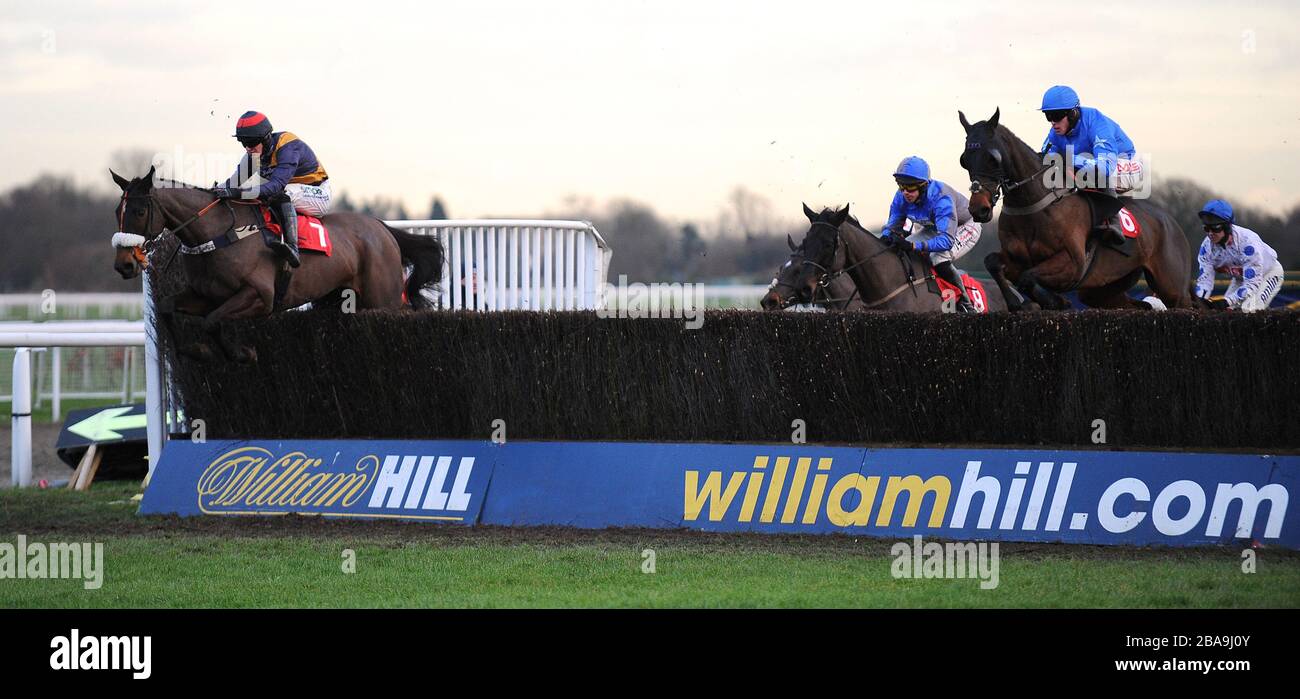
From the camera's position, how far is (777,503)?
24.4ft

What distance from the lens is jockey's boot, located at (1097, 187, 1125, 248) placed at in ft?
30.3

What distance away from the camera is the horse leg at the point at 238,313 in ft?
29.7

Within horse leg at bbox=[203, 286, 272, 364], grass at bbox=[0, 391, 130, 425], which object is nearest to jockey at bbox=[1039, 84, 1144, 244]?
horse leg at bbox=[203, 286, 272, 364]

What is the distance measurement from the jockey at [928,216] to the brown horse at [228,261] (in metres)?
3.95

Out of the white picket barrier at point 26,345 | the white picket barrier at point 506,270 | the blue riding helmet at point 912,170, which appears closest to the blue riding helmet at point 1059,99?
the blue riding helmet at point 912,170

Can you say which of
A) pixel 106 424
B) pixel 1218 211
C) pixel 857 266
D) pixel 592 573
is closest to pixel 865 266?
pixel 857 266

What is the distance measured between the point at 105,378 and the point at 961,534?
13.4m

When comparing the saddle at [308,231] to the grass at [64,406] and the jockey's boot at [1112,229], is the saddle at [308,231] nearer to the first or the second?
the jockey's boot at [1112,229]

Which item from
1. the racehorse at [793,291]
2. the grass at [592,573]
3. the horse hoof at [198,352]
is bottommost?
the grass at [592,573]

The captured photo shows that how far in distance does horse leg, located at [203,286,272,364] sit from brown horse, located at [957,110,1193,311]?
4728 mm

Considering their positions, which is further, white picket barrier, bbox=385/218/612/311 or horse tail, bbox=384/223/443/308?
white picket barrier, bbox=385/218/612/311

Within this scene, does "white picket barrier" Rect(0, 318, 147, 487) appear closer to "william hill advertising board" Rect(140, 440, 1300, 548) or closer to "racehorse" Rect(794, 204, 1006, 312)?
"william hill advertising board" Rect(140, 440, 1300, 548)

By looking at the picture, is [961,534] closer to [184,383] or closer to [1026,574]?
[1026,574]

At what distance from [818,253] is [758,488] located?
272cm
